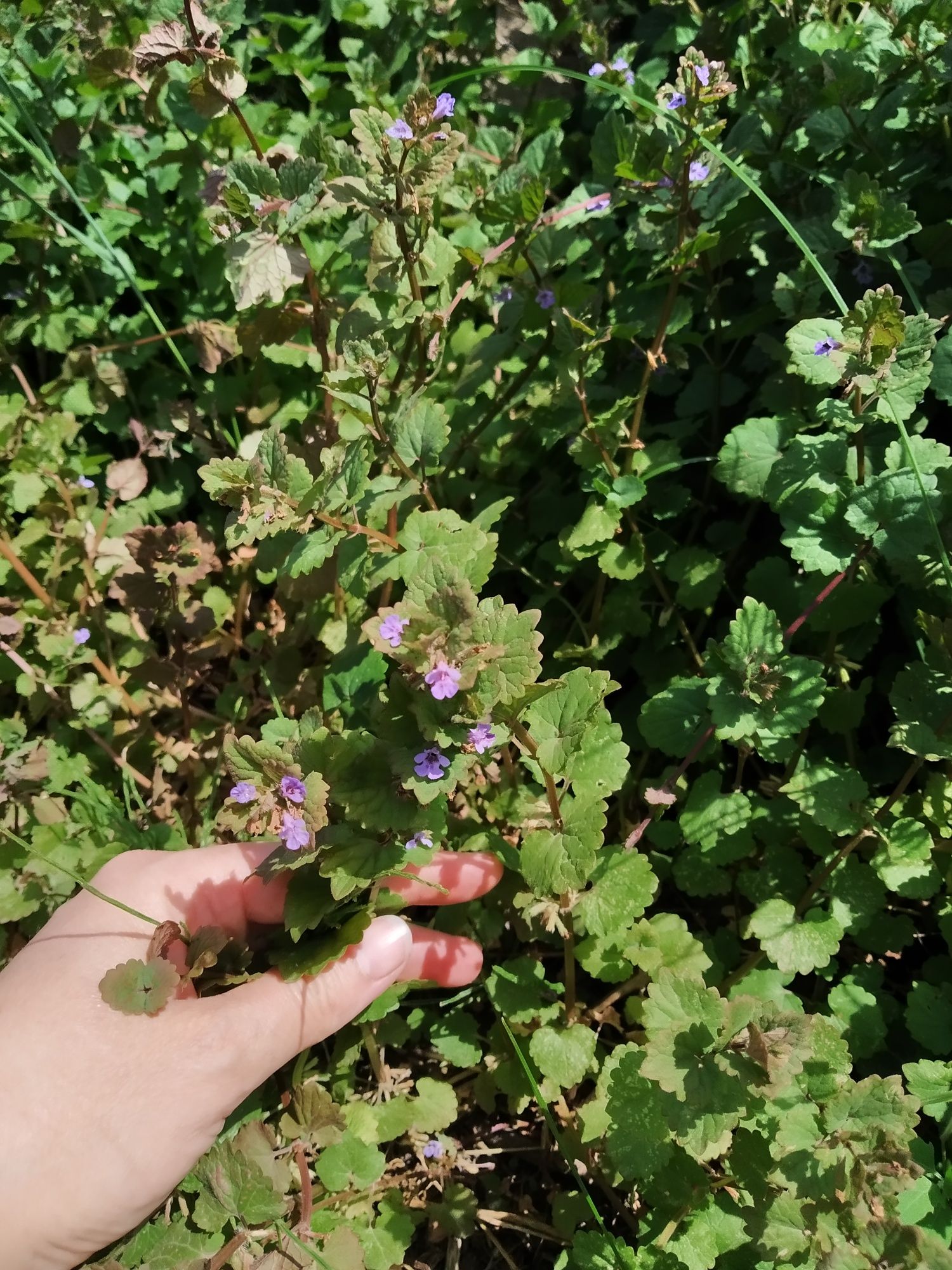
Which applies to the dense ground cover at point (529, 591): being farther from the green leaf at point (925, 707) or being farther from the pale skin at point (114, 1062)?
the pale skin at point (114, 1062)

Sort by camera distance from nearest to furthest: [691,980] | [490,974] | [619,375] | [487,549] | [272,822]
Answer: [272,822] < [691,980] < [487,549] < [490,974] < [619,375]

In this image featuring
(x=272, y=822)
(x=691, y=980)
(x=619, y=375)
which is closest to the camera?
(x=272, y=822)

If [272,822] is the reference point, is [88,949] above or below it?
below

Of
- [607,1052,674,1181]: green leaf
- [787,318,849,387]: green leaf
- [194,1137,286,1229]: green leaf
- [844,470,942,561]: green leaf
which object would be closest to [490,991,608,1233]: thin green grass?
[607,1052,674,1181]: green leaf

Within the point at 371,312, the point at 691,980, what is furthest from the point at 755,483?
the point at 691,980

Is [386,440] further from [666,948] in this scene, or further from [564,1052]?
[564,1052]

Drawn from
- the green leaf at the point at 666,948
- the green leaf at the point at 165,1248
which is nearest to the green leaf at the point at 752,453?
the green leaf at the point at 666,948

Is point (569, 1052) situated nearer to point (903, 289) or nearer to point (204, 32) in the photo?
point (903, 289)
